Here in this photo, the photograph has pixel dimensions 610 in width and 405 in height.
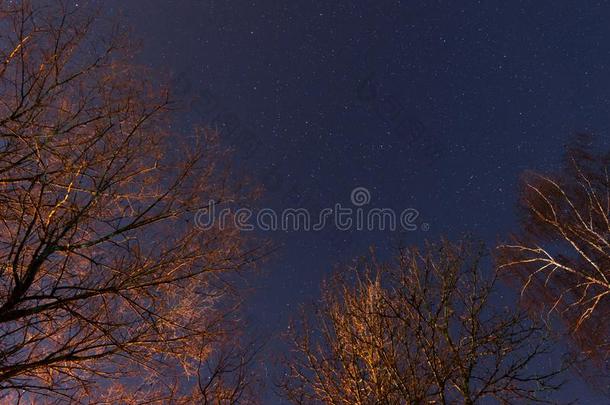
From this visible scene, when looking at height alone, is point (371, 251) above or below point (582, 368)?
above

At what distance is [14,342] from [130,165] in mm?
1924

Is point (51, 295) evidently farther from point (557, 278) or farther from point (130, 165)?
point (557, 278)

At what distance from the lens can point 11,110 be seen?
3777mm

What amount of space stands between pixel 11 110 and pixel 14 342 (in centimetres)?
220

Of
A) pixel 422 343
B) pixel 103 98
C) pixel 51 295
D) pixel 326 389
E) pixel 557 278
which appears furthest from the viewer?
pixel 557 278

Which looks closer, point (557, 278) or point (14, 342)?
point (14, 342)

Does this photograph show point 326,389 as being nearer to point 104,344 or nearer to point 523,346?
point 523,346

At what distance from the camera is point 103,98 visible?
4086 millimetres

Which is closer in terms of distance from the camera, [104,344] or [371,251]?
[104,344]

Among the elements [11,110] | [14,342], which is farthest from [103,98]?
[14,342]

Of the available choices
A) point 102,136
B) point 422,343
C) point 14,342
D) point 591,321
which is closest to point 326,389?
point 422,343

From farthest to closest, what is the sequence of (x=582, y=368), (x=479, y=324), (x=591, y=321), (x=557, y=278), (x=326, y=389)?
(x=557, y=278) < (x=591, y=321) < (x=582, y=368) < (x=326, y=389) < (x=479, y=324)

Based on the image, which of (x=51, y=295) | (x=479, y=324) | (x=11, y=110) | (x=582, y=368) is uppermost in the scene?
(x=11, y=110)

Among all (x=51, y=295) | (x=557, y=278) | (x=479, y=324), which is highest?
(x=557, y=278)
